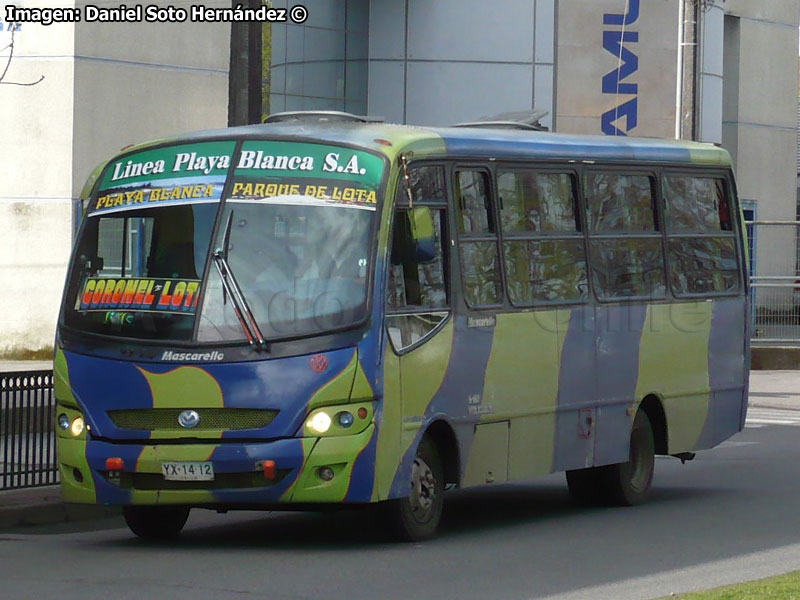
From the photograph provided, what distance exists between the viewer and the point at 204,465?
38.1ft

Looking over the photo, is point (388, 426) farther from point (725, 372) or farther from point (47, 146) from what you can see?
point (47, 146)

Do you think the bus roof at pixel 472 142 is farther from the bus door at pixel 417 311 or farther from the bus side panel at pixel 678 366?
the bus side panel at pixel 678 366

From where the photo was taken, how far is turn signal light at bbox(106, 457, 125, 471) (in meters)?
11.8

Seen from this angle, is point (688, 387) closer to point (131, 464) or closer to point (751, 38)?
point (131, 464)

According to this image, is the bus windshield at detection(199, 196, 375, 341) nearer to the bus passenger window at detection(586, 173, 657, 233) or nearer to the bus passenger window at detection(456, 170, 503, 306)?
the bus passenger window at detection(456, 170, 503, 306)

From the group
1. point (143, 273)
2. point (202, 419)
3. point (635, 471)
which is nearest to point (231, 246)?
point (143, 273)

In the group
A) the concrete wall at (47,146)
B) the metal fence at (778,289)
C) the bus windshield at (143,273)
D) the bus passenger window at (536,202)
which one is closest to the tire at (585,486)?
the bus passenger window at (536,202)

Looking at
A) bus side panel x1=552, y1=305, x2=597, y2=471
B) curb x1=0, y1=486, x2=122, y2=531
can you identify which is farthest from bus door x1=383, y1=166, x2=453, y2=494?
curb x1=0, y1=486, x2=122, y2=531

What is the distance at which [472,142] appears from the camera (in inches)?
523

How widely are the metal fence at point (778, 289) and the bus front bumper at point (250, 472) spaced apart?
74.7 feet

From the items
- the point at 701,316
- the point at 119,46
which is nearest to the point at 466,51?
the point at 119,46

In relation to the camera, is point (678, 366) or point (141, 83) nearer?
point (678, 366)

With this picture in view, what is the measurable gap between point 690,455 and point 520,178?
352cm

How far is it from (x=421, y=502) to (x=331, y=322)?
4.93 feet
